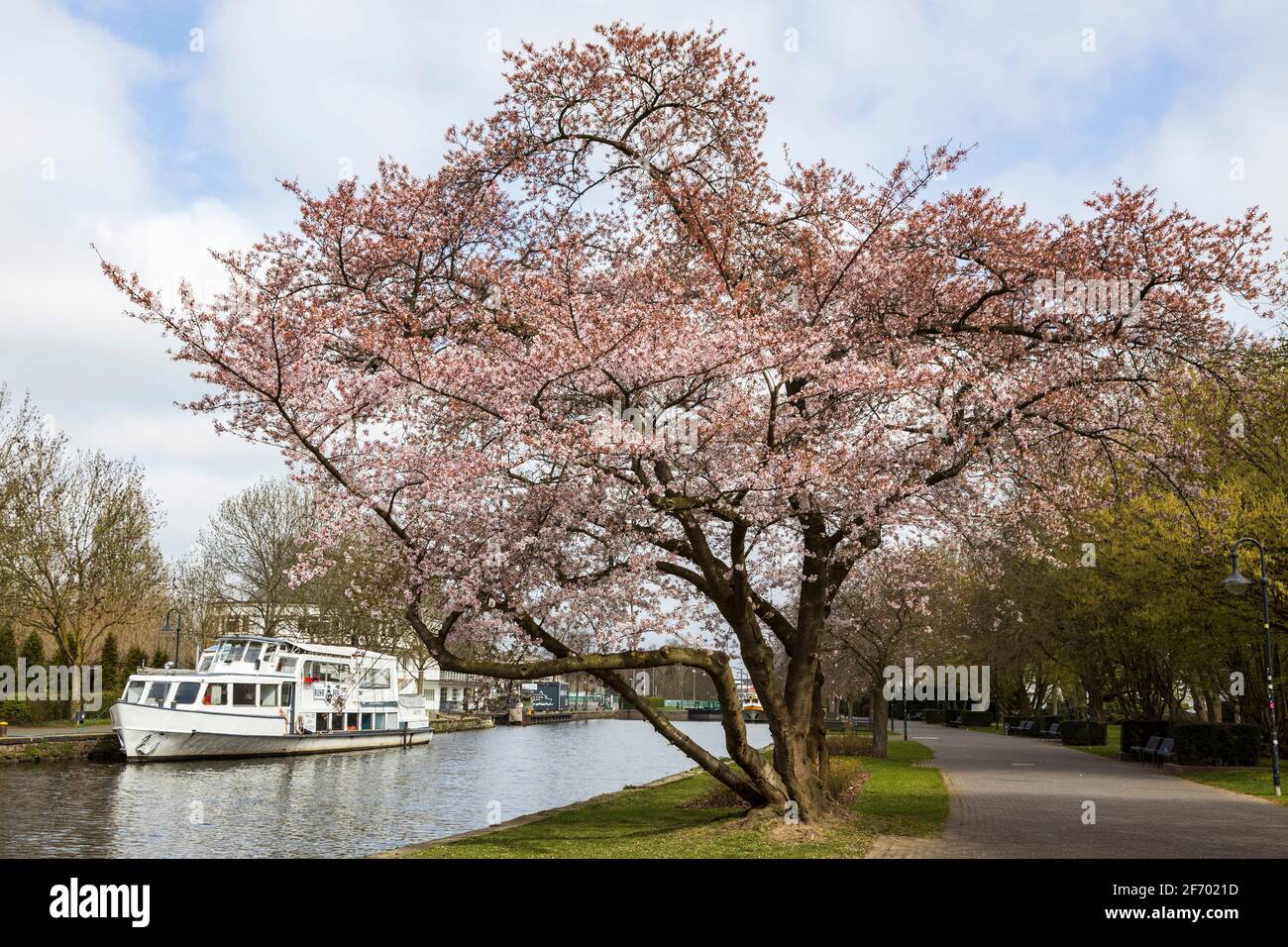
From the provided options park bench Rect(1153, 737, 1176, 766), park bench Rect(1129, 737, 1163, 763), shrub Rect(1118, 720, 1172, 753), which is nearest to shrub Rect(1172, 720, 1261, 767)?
park bench Rect(1153, 737, 1176, 766)

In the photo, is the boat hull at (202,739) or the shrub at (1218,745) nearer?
the shrub at (1218,745)

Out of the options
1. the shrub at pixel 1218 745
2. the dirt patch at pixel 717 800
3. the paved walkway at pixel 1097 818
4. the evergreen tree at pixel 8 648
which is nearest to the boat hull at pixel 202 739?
the evergreen tree at pixel 8 648

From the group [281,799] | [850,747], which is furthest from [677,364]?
[850,747]

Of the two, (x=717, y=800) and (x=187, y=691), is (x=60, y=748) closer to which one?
(x=187, y=691)

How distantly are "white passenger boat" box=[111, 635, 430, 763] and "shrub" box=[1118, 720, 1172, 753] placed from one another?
25134 millimetres

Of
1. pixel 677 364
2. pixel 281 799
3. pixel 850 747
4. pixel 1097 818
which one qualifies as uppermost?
pixel 677 364

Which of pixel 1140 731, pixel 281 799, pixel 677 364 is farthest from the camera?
pixel 1140 731

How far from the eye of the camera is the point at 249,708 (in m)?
42.5

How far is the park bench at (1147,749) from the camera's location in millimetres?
31033

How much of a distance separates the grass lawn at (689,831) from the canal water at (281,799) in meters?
3.88

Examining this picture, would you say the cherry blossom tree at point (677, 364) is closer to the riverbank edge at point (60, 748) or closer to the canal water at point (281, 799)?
the canal water at point (281, 799)

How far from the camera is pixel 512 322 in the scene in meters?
15.0

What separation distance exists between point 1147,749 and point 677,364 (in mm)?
25454
